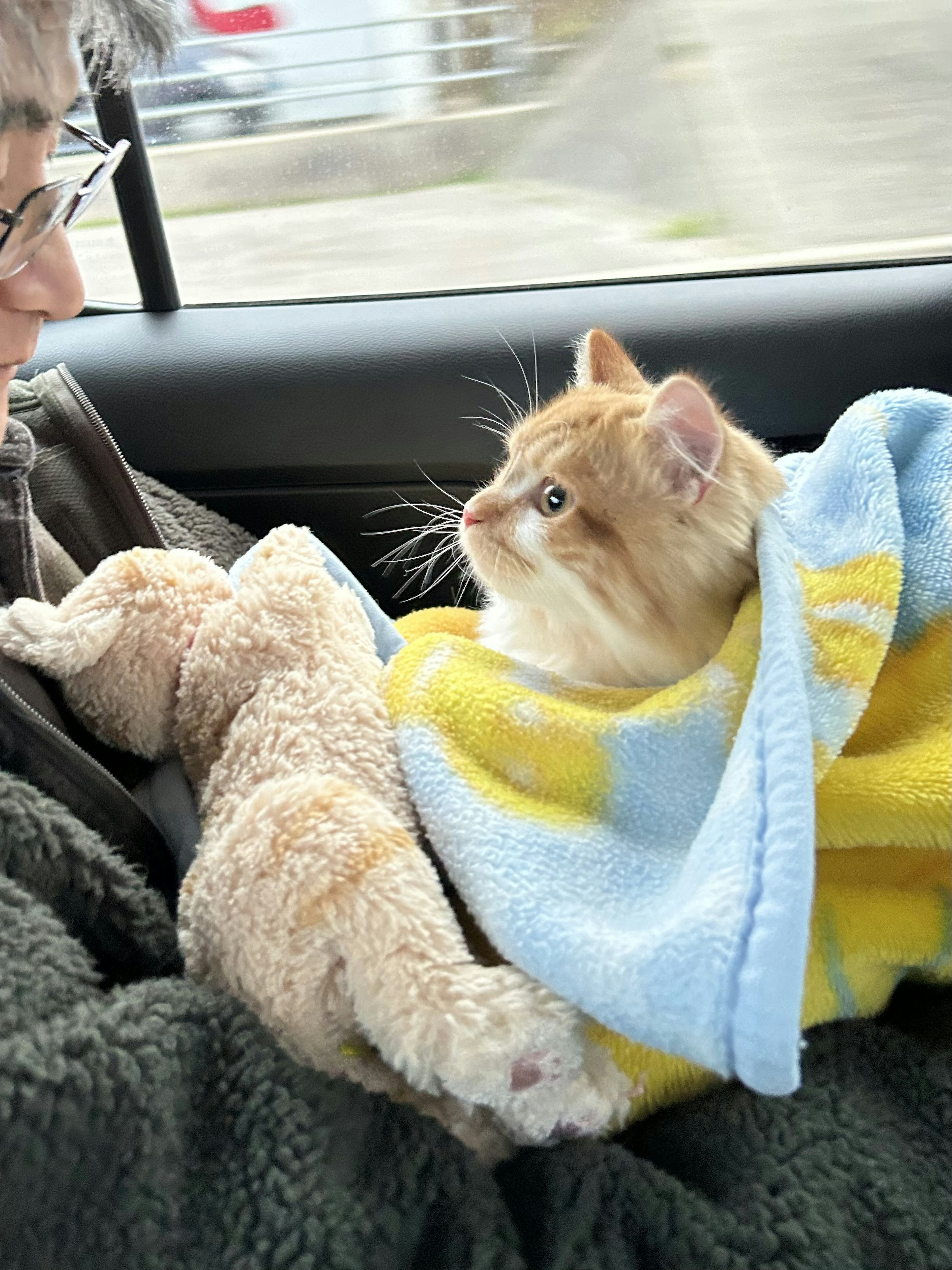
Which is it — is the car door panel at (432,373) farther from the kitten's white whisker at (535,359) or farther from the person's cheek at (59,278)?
the person's cheek at (59,278)

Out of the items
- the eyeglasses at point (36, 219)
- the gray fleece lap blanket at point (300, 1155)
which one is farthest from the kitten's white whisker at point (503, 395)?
the gray fleece lap blanket at point (300, 1155)

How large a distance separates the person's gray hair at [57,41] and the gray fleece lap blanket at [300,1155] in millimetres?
495

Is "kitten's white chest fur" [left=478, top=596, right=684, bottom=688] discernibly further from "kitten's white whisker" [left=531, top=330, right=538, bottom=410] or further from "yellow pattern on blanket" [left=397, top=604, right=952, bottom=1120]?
"kitten's white whisker" [left=531, top=330, right=538, bottom=410]

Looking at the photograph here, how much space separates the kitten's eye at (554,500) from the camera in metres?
1.01

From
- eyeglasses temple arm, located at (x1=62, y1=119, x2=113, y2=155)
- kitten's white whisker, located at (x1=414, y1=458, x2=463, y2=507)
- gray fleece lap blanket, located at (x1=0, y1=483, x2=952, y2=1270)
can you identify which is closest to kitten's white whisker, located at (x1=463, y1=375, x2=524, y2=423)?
kitten's white whisker, located at (x1=414, y1=458, x2=463, y2=507)

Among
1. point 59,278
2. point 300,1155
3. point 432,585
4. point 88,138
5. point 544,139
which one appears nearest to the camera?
point 300,1155

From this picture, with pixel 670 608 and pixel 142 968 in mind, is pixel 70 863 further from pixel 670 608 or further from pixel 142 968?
pixel 670 608

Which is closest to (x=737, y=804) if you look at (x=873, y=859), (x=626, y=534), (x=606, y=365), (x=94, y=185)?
(x=873, y=859)

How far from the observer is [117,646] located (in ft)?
2.99

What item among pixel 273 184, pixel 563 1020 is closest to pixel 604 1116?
pixel 563 1020

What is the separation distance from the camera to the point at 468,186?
73.2 inches

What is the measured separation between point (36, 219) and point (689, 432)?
562mm

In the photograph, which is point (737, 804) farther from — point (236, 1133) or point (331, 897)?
point (236, 1133)

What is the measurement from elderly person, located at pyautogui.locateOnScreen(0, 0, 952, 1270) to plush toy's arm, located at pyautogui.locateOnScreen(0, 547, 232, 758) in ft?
0.18
